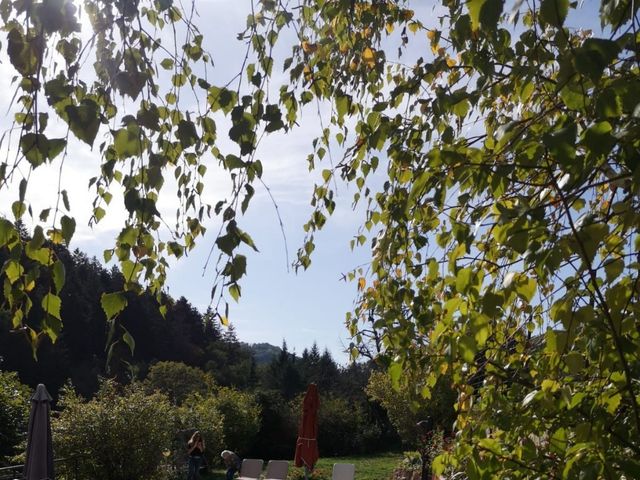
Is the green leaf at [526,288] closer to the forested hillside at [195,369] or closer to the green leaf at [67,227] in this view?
the green leaf at [67,227]

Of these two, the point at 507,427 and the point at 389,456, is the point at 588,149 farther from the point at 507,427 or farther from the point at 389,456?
the point at 389,456

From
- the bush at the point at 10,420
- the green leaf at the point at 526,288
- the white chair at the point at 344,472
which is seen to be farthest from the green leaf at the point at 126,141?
the bush at the point at 10,420

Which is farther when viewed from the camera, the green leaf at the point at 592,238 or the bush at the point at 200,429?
the bush at the point at 200,429

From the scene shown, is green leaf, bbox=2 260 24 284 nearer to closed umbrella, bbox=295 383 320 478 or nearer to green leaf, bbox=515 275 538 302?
green leaf, bbox=515 275 538 302

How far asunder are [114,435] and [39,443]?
129 inches

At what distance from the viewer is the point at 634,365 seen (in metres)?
1.38

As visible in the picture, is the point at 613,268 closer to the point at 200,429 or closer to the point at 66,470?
the point at 66,470

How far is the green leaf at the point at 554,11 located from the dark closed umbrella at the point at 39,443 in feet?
23.7

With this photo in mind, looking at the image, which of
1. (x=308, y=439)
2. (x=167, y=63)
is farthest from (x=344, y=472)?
(x=167, y=63)

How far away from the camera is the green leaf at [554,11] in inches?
37.6

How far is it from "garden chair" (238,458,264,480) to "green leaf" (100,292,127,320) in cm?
1125

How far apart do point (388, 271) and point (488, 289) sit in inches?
44.3

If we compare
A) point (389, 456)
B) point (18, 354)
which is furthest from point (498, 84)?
point (18, 354)

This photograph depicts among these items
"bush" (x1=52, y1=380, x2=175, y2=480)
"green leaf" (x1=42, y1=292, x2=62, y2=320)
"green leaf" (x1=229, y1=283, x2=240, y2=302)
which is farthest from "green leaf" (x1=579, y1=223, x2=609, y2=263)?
"bush" (x1=52, y1=380, x2=175, y2=480)
